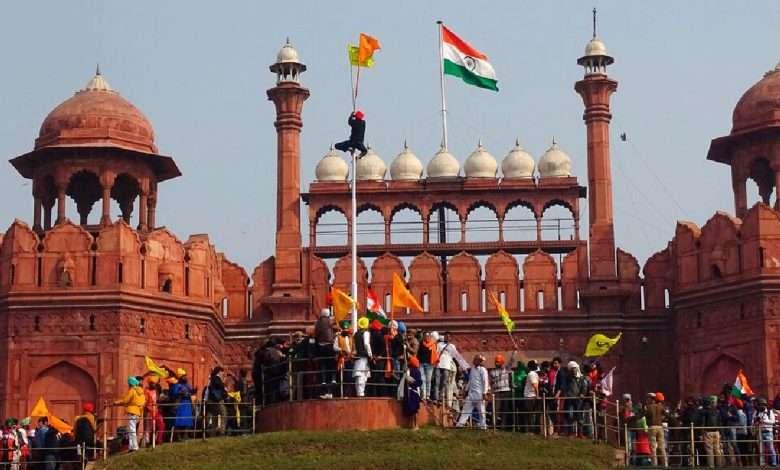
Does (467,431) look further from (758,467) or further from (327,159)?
(327,159)

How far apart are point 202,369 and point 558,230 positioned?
880 centimetres

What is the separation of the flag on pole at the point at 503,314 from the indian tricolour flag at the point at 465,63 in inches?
172

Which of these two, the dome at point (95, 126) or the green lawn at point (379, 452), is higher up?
the dome at point (95, 126)

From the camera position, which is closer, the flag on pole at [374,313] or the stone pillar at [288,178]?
the flag on pole at [374,313]

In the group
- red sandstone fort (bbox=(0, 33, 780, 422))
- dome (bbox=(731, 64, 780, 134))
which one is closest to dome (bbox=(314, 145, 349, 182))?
red sandstone fort (bbox=(0, 33, 780, 422))

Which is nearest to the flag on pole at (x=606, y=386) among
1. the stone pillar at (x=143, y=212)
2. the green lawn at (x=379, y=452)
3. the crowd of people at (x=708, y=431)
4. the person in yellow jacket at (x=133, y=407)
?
the crowd of people at (x=708, y=431)

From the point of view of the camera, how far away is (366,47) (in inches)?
1328

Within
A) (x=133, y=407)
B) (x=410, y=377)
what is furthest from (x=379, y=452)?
(x=133, y=407)

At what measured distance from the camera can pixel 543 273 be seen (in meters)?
40.5

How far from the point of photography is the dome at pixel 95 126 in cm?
3950

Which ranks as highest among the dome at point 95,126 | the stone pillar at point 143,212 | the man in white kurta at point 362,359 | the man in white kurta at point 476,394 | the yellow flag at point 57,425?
the dome at point 95,126

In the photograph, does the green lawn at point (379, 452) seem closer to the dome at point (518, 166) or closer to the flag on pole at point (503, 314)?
the flag on pole at point (503, 314)

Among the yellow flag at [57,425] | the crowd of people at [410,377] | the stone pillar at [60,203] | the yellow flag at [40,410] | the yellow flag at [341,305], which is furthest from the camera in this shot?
the stone pillar at [60,203]

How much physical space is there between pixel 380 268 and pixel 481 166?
4.07 m
